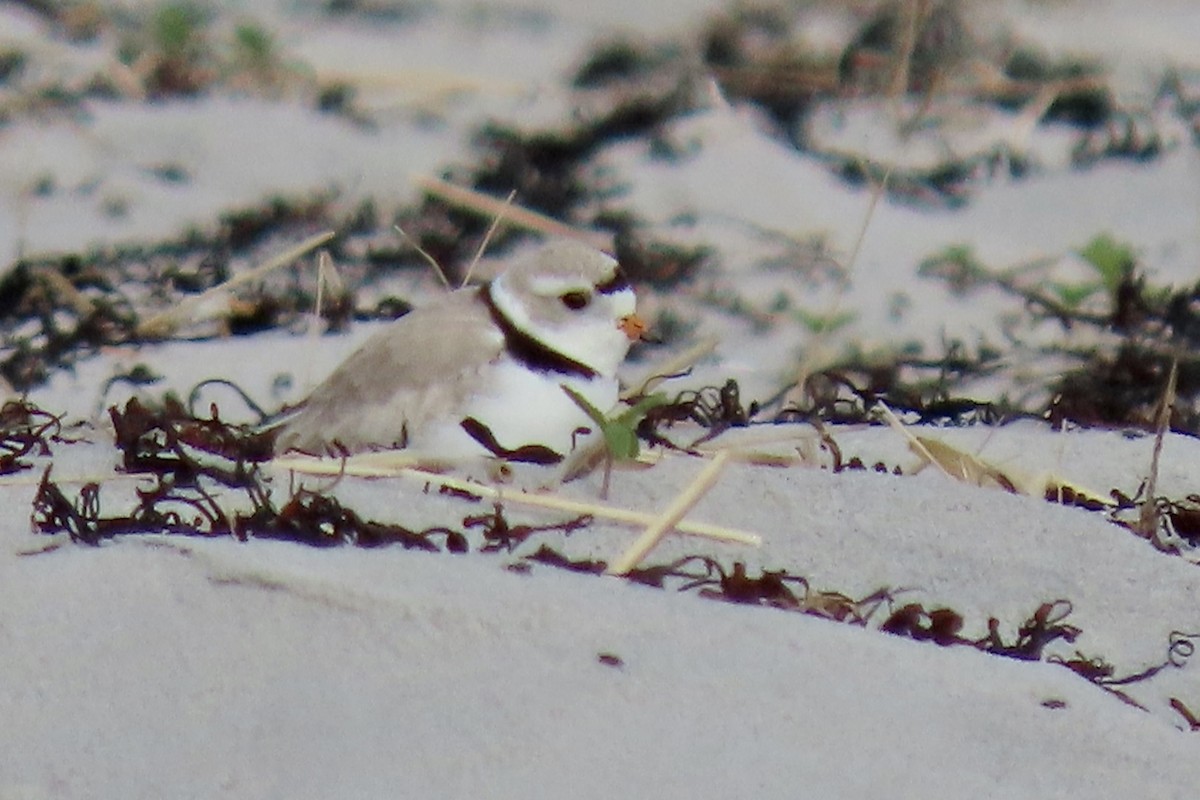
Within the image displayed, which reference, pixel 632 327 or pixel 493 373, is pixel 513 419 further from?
pixel 632 327

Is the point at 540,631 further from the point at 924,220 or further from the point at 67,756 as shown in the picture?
the point at 924,220

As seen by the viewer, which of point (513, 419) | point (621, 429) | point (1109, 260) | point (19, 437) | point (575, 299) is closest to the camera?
point (621, 429)

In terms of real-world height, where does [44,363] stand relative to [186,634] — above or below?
below

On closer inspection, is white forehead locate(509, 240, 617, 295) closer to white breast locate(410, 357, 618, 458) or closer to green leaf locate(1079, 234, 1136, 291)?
white breast locate(410, 357, 618, 458)

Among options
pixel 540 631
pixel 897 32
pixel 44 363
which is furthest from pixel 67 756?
pixel 897 32

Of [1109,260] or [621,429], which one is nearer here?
[621,429]

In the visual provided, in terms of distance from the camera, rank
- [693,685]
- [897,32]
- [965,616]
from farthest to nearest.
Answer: [897,32]
[965,616]
[693,685]

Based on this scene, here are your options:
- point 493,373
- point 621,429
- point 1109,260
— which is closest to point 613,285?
point 493,373

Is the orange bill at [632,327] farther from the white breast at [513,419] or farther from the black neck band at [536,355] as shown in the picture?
the white breast at [513,419]
